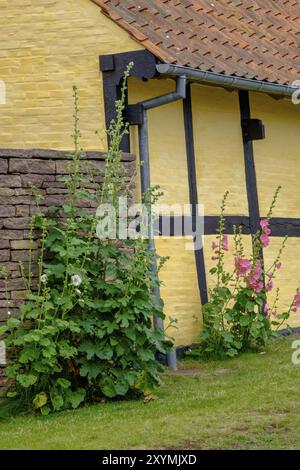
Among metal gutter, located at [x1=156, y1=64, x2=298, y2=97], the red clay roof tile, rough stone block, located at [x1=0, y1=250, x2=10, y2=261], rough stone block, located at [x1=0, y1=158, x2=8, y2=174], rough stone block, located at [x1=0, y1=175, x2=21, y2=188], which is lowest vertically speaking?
rough stone block, located at [x1=0, y1=250, x2=10, y2=261]

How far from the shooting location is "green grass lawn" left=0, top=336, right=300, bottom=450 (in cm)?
689

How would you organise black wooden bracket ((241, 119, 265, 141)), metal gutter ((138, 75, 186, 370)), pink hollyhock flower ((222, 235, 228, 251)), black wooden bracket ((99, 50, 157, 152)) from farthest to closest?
1. black wooden bracket ((241, 119, 265, 141))
2. pink hollyhock flower ((222, 235, 228, 251))
3. metal gutter ((138, 75, 186, 370))
4. black wooden bracket ((99, 50, 157, 152))

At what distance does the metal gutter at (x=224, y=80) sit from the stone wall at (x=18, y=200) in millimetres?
1933

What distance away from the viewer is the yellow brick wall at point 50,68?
10.6m

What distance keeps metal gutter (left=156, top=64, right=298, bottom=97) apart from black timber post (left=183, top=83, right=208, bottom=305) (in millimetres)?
359

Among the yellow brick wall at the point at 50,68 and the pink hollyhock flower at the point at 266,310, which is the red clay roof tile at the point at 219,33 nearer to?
the yellow brick wall at the point at 50,68

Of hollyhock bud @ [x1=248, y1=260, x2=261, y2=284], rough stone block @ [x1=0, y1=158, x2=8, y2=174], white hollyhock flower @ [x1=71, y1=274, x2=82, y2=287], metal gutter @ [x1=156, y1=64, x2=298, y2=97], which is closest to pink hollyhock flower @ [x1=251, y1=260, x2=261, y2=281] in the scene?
hollyhock bud @ [x1=248, y1=260, x2=261, y2=284]

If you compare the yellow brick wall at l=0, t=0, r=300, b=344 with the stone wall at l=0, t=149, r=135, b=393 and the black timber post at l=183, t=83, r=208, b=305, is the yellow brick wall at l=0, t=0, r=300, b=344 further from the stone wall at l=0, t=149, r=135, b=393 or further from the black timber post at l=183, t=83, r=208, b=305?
the stone wall at l=0, t=149, r=135, b=393

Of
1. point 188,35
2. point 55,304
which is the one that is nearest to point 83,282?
point 55,304

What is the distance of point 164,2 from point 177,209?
2401 mm

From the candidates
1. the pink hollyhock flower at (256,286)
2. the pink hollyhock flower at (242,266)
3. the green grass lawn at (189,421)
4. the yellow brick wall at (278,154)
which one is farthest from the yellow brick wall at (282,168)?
the green grass lawn at (189,421)

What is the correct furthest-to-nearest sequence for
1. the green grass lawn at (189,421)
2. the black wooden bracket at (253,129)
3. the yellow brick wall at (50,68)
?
the black wooden bracket at (253,129) → the yellow brick wall at (50,68) → the green grass lawn at (189,421)

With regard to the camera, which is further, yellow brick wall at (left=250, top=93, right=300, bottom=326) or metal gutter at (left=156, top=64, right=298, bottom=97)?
yellow brick wall at (left=250, top=93, right=300, bottom=326)
